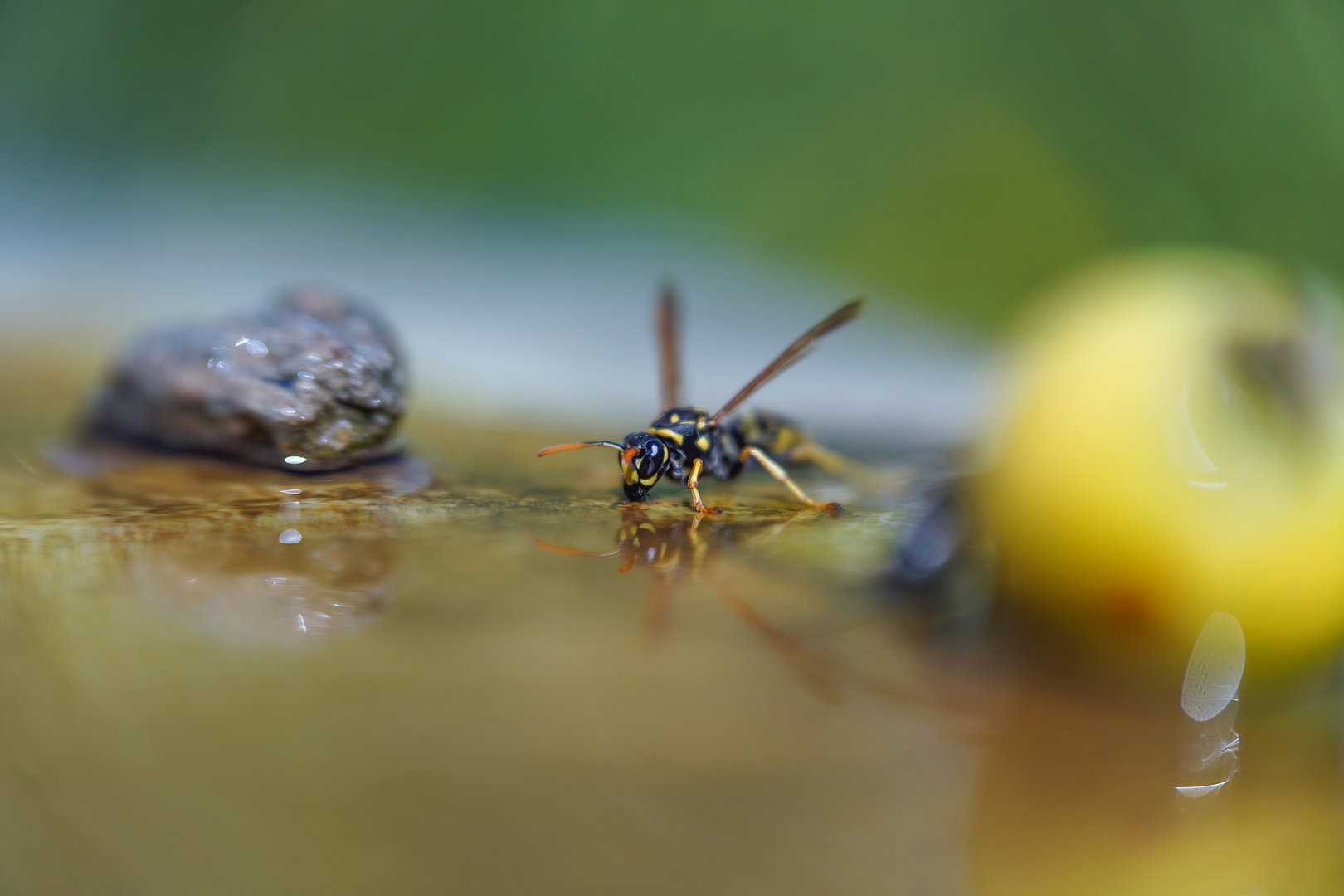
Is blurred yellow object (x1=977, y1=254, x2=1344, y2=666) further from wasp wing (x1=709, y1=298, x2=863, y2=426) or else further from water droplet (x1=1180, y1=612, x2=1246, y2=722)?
→ wasp wing (x1=709, y1=298, x2=863, y2=426)

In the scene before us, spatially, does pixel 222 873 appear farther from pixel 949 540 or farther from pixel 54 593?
pixel 949 540

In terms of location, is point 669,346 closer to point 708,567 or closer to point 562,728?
point 708,567

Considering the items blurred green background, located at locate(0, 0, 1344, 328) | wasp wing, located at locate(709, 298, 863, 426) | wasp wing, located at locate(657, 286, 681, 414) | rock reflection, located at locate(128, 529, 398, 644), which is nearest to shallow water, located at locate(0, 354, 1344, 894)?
rock reflection, located at locate(128, 529, 398, 644)

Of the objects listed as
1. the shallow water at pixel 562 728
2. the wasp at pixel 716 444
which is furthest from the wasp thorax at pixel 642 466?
the shallow water at pixel 562 728

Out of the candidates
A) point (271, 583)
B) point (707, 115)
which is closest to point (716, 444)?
point (271, 583)

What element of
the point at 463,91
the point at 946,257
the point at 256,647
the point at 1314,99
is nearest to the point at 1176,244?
the point at 1314,99

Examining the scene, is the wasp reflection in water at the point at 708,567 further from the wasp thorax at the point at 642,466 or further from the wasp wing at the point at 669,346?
the wasp wing at the point at 669,346
